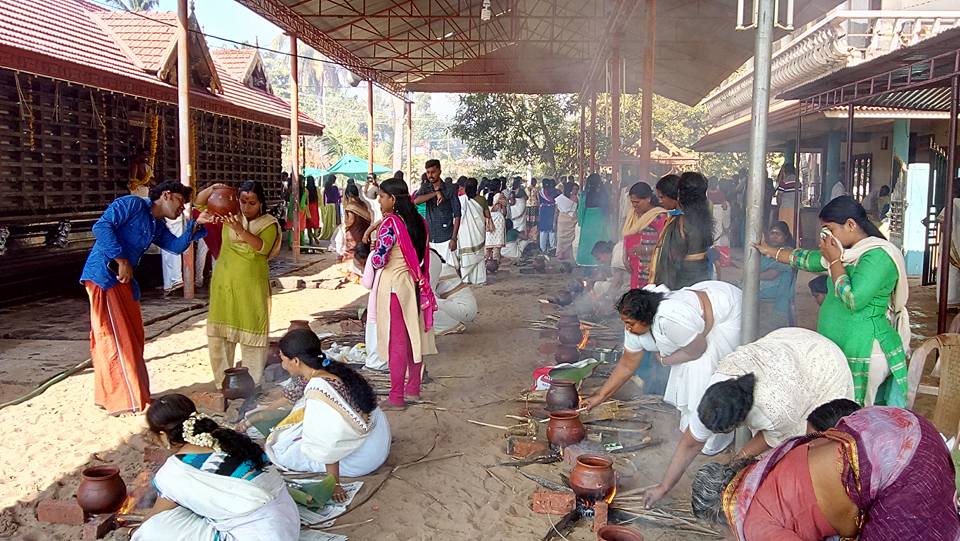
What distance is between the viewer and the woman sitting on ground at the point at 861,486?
2148 millimetres

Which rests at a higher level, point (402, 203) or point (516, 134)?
point (516, 134)

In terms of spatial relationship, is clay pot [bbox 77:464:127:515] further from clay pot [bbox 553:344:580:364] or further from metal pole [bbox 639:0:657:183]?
metal pole [bbox 639:0:657:183]

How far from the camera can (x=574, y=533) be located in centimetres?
374

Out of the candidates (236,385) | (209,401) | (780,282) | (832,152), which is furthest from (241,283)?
(832,152)

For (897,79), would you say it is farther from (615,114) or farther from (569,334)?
(615,114)

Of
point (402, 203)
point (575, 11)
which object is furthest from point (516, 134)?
point (402, 203)

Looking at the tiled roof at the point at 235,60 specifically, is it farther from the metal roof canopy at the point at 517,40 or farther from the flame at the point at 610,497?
the flame at the point at 610,497

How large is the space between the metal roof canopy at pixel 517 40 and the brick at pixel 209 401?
7.44m

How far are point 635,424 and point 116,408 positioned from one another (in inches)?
140

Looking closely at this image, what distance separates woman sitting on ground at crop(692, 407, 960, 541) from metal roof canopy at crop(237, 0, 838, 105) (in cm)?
857

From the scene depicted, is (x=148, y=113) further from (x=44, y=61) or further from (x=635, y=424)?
(x=635, y=424)

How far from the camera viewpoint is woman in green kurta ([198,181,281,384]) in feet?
19.0

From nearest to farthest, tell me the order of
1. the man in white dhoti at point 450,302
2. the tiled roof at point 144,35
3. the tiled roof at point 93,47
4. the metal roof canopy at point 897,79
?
the metal roof canopy at point 897,79 < the man in white dhoti at point 450,302 < the tiled roof at point 93,47 < the tiled roof at point 144,35

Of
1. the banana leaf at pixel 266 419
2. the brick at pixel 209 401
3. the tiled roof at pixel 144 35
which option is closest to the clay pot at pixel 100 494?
the banana leaf at pixel 266 419
